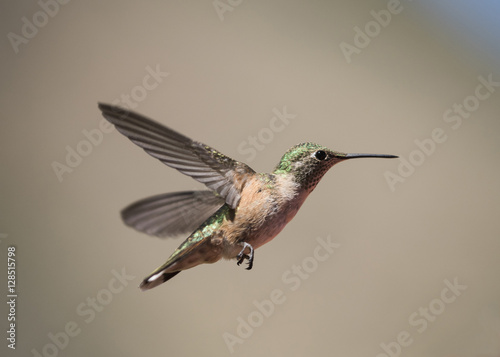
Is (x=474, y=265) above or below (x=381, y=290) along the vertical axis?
below

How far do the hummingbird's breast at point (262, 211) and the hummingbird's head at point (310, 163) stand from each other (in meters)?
0.01

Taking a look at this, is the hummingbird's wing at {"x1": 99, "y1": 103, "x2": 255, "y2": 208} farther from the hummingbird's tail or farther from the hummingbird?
the hummingbird's tail

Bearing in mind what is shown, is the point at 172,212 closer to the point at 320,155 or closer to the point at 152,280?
the point at 152,280

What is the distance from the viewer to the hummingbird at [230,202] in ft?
2.23

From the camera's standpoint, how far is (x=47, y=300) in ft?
7.36

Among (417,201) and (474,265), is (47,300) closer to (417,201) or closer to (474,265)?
(417,201)

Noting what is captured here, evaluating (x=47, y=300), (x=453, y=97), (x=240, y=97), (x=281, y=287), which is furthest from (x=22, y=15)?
(x=453, y=97)

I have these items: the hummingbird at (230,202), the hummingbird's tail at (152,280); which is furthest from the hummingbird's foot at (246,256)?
the hummingbird's tail at (152,280)

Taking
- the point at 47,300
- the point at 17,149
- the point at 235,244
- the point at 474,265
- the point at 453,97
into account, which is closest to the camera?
the point at 235,244

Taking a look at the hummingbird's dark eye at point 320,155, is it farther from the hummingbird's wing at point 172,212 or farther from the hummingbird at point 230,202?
the hummingbird's wing at point 172,212

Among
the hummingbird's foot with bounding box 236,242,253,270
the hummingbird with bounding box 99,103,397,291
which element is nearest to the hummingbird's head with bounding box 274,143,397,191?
the hummingbird with bounding box 99,103,397,291

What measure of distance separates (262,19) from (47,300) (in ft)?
7.05

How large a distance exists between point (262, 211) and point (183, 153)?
0.16 metres

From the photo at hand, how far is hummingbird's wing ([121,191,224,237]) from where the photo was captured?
2.28 feet
